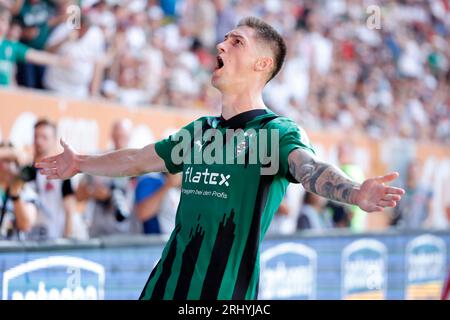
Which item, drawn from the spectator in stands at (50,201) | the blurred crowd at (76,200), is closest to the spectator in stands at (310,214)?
the blurred crowd at (76,200)

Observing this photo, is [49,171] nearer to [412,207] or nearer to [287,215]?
[287,215]

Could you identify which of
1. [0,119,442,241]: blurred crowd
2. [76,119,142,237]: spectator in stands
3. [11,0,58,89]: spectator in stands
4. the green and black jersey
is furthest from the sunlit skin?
[11,0,58,89]: spectator in stands

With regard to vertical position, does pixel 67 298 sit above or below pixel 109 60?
below

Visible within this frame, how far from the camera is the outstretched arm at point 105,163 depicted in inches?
207

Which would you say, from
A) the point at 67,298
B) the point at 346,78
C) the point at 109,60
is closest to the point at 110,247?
the point at 67,298

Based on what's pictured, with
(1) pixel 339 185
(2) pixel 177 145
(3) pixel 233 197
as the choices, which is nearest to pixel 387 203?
(1) pixel 339 185

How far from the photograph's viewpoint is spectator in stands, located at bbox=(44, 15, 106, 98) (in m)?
10.1

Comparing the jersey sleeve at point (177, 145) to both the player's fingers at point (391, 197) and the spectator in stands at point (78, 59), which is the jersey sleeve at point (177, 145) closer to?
the player's fingers at point (391, 197)

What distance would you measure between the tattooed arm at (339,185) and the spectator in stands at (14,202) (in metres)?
3.40

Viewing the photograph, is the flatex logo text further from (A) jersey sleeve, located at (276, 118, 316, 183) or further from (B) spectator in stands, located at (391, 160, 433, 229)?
(B) spectator in stands, located at (391, 160, 433, 229)

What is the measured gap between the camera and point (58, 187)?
7.78m
